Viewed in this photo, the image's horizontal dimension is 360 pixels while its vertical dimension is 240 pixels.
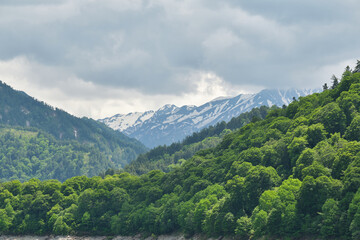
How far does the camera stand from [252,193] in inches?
4961

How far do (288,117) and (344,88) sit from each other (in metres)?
27.0

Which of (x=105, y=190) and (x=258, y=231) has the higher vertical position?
(x=105, y=190)

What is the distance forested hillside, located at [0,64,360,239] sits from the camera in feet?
339

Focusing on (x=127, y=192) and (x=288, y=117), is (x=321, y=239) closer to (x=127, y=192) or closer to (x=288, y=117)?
(x=288, y=117)

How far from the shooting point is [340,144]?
122 meters

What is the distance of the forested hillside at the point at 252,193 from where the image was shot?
103 meters

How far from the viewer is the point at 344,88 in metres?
160

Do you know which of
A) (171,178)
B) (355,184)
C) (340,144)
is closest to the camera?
(355,184)

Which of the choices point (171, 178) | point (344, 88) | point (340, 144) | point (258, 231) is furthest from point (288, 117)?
point (258, 231)

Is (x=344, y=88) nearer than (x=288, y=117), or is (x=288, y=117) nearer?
(x=344, y=88)

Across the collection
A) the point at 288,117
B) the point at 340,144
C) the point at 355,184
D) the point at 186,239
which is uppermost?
the point at 288,117

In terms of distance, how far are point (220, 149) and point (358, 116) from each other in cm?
7332

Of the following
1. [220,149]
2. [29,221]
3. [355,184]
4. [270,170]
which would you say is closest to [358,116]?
[270,170]

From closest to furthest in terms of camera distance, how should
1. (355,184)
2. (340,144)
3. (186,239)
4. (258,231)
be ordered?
(355,184)
(258,231)
(340,144)
(186,239)
